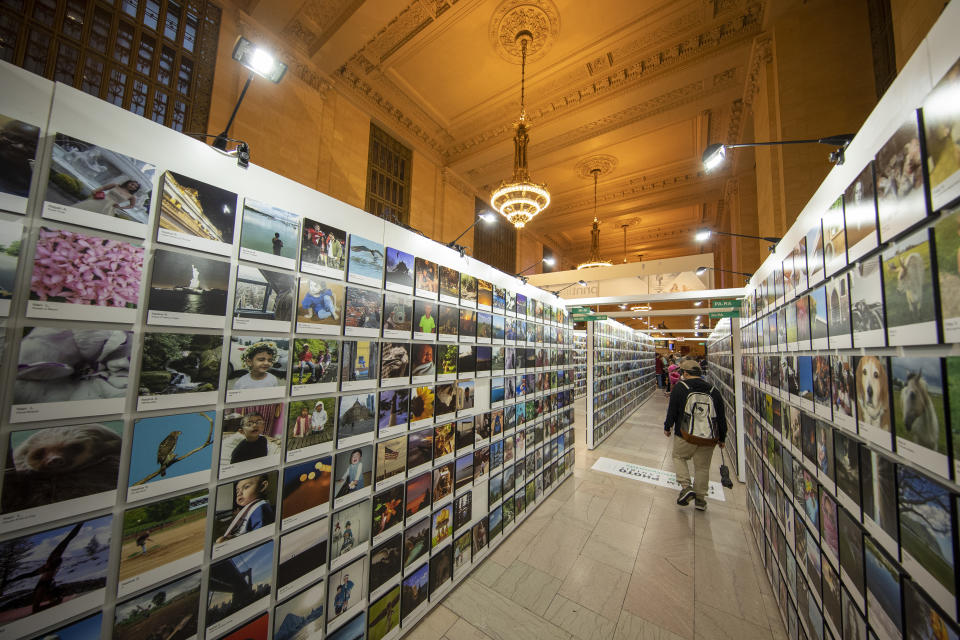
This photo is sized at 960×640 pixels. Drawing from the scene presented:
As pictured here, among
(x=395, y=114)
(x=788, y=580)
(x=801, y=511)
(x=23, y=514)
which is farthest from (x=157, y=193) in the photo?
(x=395, y=114)

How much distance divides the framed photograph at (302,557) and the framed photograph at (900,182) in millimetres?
2778

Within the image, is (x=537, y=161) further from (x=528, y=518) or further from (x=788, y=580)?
(x=788, y=580)

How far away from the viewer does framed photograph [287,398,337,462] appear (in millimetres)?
1742

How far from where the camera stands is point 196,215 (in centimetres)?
145

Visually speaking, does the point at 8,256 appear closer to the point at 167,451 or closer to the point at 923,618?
the point at 167,451

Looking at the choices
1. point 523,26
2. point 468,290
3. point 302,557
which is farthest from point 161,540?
point 523,26

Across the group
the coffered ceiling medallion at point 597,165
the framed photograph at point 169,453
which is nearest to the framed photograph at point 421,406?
the framed photograph at point 169,453

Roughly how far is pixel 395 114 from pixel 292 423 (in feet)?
26.8

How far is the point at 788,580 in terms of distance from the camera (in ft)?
7.82

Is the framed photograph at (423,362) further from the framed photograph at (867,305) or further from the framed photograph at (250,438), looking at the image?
the framed photograph at (867,305)

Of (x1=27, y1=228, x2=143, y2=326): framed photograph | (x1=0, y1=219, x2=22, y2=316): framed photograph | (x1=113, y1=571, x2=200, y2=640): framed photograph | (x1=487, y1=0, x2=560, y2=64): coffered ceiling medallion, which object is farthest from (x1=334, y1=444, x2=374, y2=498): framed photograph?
(x1=487, y1=0, x2=560, y2=64): coffered ceiling medallion

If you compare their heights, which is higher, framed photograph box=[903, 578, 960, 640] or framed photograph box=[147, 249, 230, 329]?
framed photograph box=[147, 249, 230, 329]

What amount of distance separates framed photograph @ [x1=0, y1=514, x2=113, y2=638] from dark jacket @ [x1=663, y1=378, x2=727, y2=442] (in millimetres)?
4944

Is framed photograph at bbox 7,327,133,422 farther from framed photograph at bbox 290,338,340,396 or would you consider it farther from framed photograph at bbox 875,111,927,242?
framed photograph at bbox 875,111,927,242
